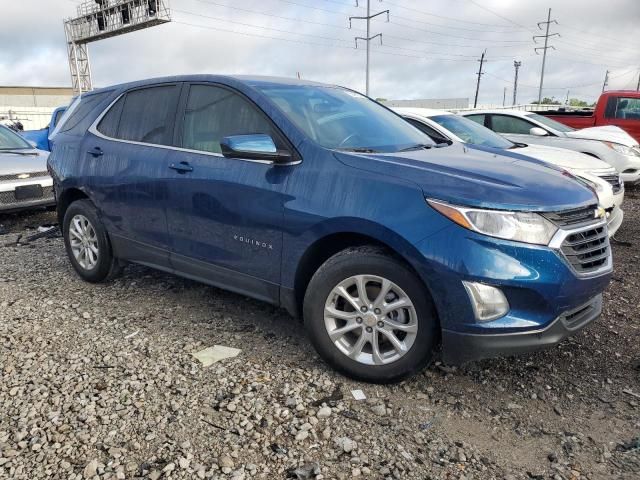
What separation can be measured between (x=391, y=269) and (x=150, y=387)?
1517 millimetres

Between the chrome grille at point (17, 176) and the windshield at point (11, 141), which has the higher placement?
the windshield at point (11, 141)

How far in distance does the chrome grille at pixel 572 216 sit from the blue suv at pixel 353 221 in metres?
0.01

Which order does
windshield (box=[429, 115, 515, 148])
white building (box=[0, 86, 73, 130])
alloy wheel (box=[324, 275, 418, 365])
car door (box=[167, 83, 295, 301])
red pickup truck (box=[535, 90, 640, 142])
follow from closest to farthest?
alloy wheel (box=[324, 275, 418, 365]) < car door (box=[167, 83, 295, 301]) < windshield (box=[429, 115, 515, 148]) < red pickup truck (box=[535, 90, 640, 142]) < white building (box=[0, 86, 73, 130])

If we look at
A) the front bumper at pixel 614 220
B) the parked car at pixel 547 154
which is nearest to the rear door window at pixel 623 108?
the parked car at pixel 547 154

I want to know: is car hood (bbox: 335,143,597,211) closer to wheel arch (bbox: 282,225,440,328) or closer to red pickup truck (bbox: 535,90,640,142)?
wheel arch (bbox: 282,225,440,328)

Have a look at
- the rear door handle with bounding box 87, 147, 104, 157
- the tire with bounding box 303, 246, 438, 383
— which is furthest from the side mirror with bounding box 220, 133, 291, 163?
the rear door handle with bounding box 87, 147, 104, 157

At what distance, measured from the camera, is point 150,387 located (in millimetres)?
3045

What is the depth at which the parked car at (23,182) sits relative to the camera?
23.8 ft

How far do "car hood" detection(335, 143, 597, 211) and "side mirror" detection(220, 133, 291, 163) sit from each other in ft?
1.16

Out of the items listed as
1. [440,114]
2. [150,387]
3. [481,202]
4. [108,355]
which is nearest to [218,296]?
[108,355]

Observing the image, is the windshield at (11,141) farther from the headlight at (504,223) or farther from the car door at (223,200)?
the headlight at (504,223)

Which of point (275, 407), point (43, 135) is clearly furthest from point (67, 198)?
point (43, 135)

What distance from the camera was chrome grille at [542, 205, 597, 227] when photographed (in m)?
2.71

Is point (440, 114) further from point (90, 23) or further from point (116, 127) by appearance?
point (90, 23)
